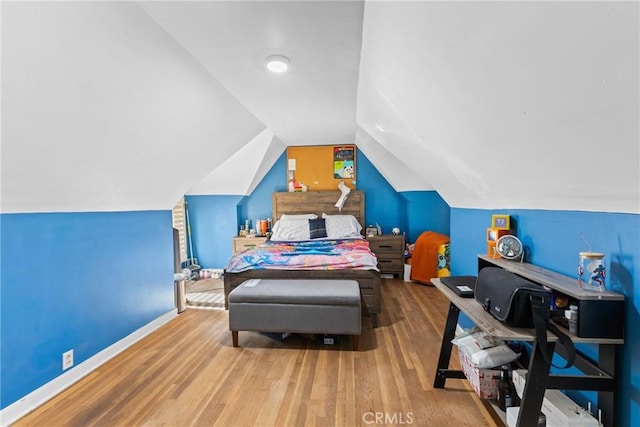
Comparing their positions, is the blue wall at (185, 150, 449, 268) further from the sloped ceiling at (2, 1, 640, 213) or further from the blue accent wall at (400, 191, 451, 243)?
the sloped ceiling at (2, 1, 640, 213)

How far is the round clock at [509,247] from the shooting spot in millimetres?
1763

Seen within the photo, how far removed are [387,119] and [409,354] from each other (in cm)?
207

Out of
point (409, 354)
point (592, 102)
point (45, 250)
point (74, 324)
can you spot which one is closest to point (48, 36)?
point (45, 250)

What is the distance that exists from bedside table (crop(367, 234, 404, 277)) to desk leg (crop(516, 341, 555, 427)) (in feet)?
11.2

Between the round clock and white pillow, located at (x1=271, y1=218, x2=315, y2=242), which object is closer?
the round clock

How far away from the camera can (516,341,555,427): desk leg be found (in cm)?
117

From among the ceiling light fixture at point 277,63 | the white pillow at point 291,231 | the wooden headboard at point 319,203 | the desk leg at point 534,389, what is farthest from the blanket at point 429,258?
the ceiling light fixture at point 277,63

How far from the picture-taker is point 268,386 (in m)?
2.01

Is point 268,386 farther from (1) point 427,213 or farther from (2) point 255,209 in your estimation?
(1) point 427,213

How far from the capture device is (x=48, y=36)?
1.32 metres

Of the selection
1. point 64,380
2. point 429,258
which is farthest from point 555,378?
point 429,258

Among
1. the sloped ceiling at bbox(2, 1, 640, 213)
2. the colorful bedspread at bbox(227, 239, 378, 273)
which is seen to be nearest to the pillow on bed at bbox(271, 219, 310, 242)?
the colorful bedspread at bbox(227, 239, 378, 273)

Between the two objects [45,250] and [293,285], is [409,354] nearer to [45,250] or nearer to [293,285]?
[293,285]

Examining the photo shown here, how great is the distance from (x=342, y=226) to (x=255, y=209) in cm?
172
